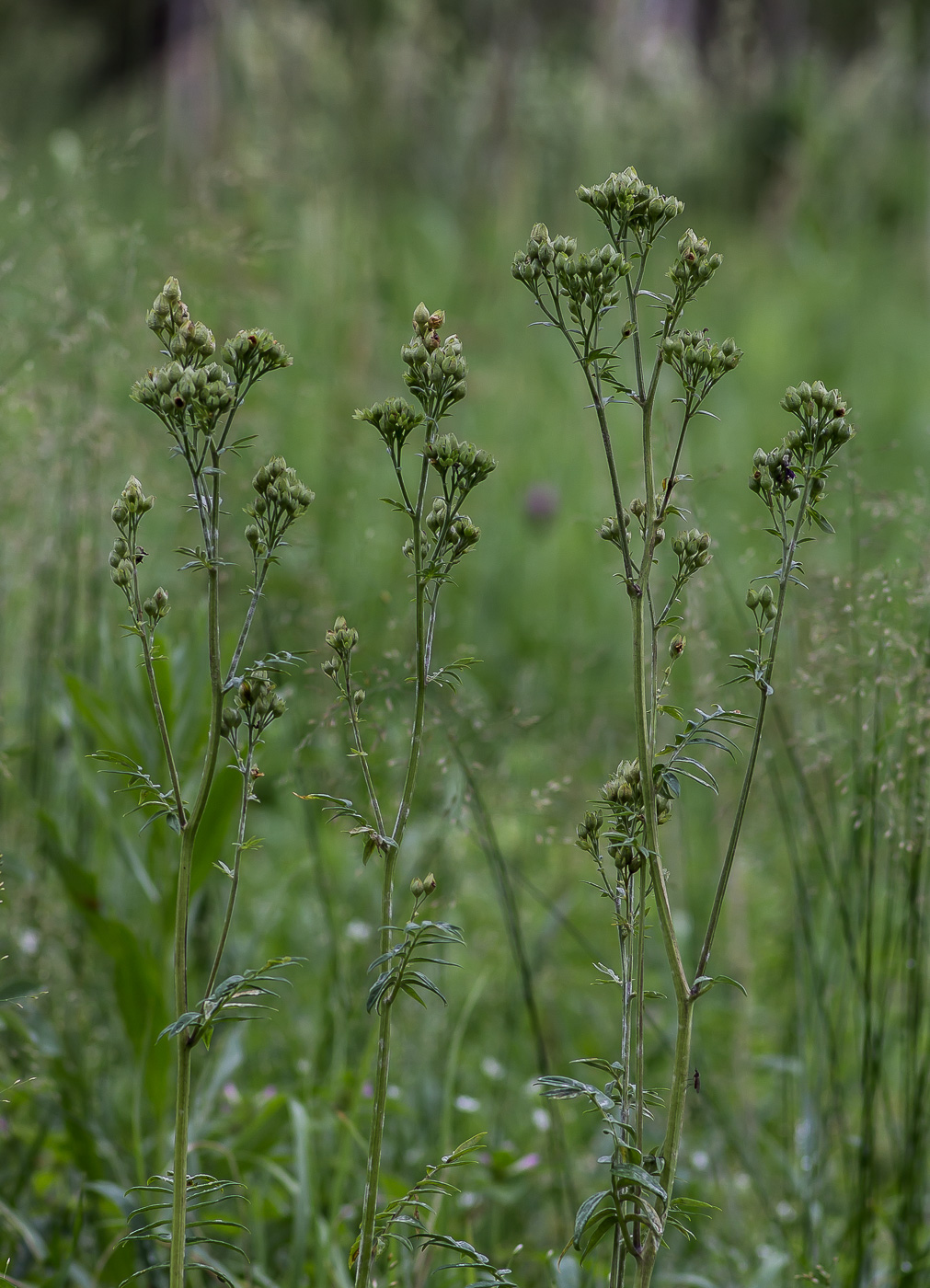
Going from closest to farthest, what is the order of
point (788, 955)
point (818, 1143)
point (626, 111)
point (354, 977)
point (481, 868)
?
point (818, 1143) → point (354, 977) → point (788, 955) → point (481, 868) → point (626, 111)

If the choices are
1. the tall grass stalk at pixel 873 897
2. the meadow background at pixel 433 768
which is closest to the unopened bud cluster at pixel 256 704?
the meadow background at pixel 433 768

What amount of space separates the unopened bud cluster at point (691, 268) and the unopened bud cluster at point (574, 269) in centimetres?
4

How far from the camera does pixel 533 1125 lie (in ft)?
6.54

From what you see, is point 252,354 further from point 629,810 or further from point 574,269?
point 629,810

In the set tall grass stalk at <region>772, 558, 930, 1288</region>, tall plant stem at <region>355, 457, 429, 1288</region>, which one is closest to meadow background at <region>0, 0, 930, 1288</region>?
tall grass stalk at <region>772, 558, 930, 1288</region>

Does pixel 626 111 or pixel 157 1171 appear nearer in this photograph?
pixel 157 1171

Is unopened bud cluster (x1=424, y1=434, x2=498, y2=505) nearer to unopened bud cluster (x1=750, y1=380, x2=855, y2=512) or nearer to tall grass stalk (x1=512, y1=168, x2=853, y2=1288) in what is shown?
tall grass stalk (x1=512, y1=168, x2=853, y2=1288)

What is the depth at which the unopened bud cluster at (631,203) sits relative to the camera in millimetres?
898

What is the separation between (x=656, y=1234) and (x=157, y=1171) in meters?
0.97

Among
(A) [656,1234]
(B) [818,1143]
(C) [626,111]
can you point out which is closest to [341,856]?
(B) [818,1143]

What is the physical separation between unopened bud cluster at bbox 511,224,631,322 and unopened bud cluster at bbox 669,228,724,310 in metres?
0.04

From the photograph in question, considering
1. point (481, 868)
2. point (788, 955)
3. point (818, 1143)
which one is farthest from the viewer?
point (481, 868)

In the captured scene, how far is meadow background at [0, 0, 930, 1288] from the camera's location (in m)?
1.51

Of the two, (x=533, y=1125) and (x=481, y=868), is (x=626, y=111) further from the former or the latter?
(x=533, y=1125)
